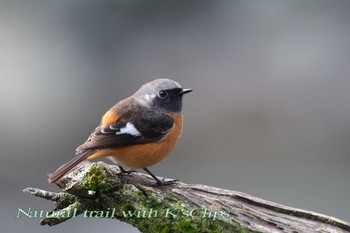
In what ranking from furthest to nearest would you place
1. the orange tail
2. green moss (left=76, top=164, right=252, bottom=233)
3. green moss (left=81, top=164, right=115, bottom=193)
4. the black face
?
1. the black face
2. the orange tail
3. green moss (left=81, top=164, right=115, bottom=193)
4. green moss (left=76, top=164, right=252, bottom=233)

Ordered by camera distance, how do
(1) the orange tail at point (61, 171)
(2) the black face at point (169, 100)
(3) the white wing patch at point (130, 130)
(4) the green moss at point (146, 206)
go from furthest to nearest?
1. (2) the black face at point (169, 100)
2. (3) the white wing patch at point (130, 130)
3. (1) the orange tail at point (61, 171)
4. (4) the green moss at point (146, 206)

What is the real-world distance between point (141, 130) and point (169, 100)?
0.49 metres

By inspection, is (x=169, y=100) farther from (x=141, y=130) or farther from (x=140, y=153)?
(x=140, y=153)

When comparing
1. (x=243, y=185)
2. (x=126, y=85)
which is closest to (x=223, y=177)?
(x=243, y=185)

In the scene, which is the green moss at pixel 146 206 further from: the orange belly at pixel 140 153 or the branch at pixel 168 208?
the orange belly at pixel 140 153

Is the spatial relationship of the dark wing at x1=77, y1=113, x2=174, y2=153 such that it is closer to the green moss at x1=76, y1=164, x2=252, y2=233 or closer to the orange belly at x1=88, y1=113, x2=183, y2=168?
the orange belly at x1=88, y1=113, x2=183, y2=168

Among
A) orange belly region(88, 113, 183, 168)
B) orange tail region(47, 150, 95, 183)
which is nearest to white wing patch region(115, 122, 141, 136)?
orange belly region(88, 113, 183, 168)

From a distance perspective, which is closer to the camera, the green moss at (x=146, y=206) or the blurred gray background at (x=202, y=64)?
the green moss at (x=146, y=206)

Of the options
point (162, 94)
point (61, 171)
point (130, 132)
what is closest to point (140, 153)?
point (130, 132)

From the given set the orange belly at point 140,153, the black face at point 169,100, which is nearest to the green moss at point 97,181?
the orange belly at point 140,153

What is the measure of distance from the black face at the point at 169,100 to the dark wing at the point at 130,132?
0.38 ft

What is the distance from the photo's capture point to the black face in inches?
225

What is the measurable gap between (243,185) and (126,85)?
114 inches

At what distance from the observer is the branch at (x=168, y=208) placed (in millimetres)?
4512
